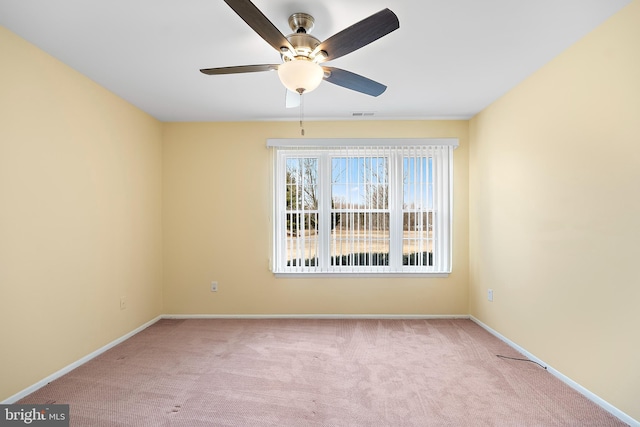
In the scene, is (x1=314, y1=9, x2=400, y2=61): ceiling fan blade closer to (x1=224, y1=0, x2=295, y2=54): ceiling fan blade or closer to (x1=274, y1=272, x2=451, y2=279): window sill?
(x1=224, y1=0, x2=295, y2=54): ceiling fan blade

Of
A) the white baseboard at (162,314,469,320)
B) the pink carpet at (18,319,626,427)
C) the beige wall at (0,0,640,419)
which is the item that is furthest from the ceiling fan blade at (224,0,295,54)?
the white baseboard at (162,314,469,320)

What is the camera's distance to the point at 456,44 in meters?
2.30

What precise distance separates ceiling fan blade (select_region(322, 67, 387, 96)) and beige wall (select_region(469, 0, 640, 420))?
1412 mm

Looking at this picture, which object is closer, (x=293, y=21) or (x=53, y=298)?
(x=293, y=21)

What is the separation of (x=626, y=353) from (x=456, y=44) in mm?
2237

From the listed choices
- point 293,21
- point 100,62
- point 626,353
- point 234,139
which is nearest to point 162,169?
→ point 234,139

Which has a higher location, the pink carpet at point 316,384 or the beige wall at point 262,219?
the beige wall at point 262,219

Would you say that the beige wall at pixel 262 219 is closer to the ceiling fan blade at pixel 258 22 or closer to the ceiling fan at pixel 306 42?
the ceiling fan at pixel 306 42

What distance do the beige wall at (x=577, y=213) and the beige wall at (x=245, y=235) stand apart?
687 millimetres

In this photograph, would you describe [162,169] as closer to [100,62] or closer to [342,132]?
[100,62]

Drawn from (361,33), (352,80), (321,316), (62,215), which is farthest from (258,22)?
(321,316)

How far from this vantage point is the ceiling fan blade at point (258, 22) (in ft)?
4.78

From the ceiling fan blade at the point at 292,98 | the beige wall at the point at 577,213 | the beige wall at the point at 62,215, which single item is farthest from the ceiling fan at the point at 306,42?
the beige wall at the point at 577,213

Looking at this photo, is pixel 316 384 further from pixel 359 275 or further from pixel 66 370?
pixel 66 370
